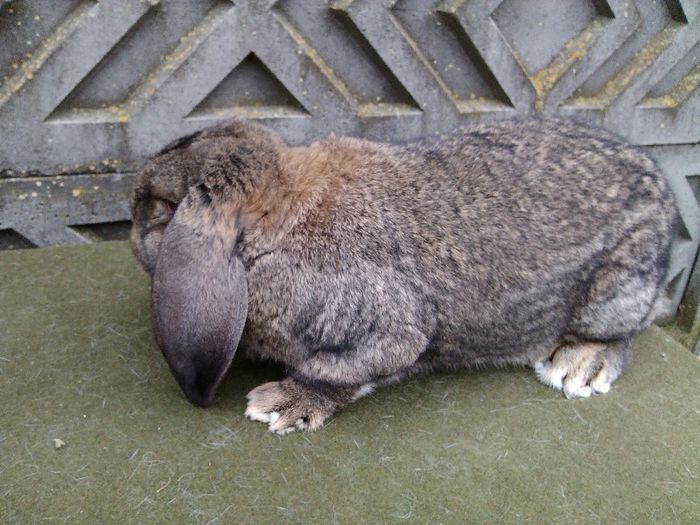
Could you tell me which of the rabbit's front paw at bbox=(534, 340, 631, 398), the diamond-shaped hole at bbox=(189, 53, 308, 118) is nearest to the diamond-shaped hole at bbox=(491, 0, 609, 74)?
the diamond-shaped hole at bbox=(189, 53, 308, 118)

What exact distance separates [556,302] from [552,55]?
5.76 ft

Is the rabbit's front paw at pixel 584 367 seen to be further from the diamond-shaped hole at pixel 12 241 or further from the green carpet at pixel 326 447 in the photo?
the diamond-shaped hole at pixel 12 241

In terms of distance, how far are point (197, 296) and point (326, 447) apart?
1.67 feet

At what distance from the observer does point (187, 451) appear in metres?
1.67

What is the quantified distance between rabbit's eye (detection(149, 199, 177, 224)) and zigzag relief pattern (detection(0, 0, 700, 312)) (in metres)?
1.00

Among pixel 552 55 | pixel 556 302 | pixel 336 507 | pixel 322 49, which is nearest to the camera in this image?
pixel 336 507

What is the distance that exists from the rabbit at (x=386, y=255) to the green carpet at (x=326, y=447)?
0.09m

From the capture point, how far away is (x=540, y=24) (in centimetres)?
320

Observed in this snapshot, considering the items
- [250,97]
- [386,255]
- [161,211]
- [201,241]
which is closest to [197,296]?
[201,241]

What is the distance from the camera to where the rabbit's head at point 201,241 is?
164cm

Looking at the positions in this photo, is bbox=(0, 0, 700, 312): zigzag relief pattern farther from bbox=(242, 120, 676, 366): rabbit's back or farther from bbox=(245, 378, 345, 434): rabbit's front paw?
bbox=(245, 378, 345, 434): rabbit's front paw

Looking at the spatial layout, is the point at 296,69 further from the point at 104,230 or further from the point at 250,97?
the point at 104,230

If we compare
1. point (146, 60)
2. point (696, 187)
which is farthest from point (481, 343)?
point (696, 187)

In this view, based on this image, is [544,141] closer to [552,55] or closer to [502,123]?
[502,123]
